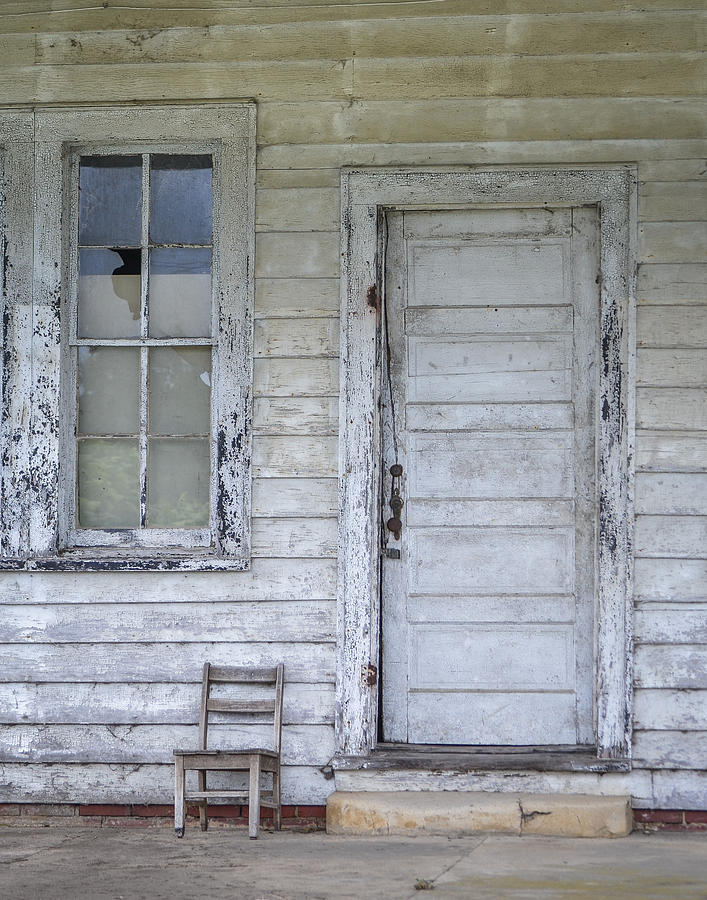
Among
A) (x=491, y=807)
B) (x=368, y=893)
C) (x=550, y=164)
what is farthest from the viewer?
(x=550, y=164)

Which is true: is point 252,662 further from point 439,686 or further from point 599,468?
point 599,468

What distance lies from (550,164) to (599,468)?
4.27ft

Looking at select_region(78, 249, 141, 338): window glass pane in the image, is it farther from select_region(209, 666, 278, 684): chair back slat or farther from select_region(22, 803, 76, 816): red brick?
select_region(22, 803, 76, 816): red brick

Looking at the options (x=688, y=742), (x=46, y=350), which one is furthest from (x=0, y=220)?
(x=688, y=742)

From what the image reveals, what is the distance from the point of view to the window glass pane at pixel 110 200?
501 cm

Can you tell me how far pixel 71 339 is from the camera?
496cm

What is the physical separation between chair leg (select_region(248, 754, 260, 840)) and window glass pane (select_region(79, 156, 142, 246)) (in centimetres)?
228

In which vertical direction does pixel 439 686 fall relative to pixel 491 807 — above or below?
above

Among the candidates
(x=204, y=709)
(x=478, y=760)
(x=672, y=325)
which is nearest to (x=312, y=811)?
(x=204, y=709)

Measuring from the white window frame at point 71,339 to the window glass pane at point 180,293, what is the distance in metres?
0.09

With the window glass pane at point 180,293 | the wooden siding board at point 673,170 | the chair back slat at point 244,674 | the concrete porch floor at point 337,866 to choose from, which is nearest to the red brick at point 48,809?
the concrete porch floor at point 337,866

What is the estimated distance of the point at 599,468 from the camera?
15.6 ft

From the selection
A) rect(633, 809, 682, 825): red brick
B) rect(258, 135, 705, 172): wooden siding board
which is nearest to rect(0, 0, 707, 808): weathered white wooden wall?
rect(258, 135, 705, 172): wooden siding board

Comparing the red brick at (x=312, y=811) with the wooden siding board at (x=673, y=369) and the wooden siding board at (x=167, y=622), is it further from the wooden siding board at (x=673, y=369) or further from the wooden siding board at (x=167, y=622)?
the wooden siding board at (x=673, y=369)
